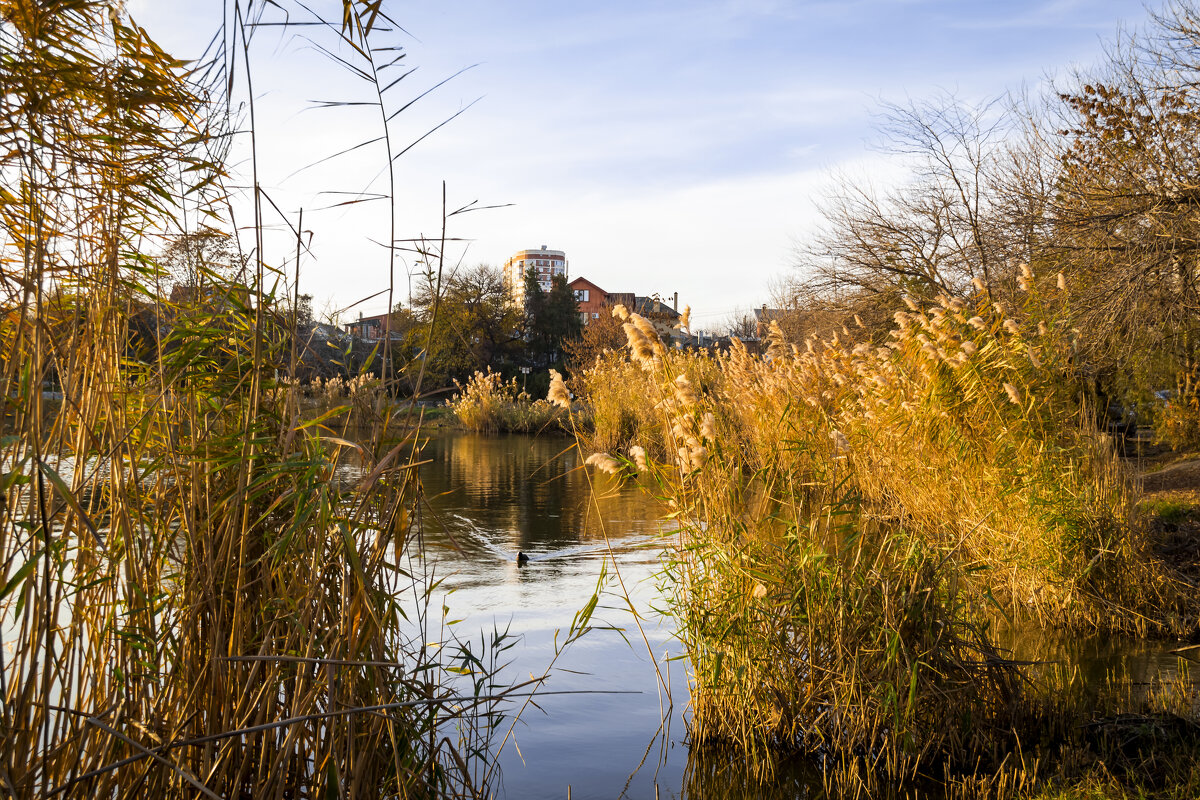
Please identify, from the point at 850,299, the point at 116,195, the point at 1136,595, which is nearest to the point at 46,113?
the point at 116,195

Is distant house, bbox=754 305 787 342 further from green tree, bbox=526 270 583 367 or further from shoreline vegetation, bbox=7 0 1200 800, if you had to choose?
green tree, bbox=526 270 583 367

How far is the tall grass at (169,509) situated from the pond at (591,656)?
1.28 feet

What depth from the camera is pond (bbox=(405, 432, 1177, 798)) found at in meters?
3.54

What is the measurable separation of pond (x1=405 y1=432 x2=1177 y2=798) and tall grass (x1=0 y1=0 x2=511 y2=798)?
39 cm

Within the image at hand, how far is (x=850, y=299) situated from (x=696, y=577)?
15.0 meters

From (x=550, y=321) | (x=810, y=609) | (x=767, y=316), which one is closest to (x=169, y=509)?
(x=810, y=609)

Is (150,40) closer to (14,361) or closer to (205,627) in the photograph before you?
(14,361)

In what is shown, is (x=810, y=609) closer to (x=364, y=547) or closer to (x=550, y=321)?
(x=364, y=547)

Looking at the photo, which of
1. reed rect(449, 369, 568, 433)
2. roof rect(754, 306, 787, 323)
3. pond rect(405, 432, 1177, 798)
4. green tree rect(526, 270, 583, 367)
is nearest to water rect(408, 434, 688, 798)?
pond rect(405, 432, 1177, 798)

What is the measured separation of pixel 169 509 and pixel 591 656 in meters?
3.17

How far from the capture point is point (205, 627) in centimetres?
242

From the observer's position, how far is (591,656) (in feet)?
17.1

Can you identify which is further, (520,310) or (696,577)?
(520,310)

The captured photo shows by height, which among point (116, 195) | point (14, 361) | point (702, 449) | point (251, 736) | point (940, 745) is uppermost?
point (116, 195)
